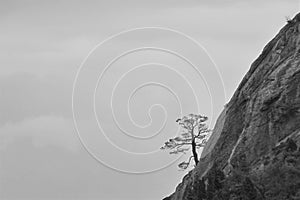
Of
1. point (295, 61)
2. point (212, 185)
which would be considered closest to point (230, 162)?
point (212, 185)

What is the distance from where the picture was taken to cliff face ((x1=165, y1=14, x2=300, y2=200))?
5662 cm

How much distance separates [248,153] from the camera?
6197cm

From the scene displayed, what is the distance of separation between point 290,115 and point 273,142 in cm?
269

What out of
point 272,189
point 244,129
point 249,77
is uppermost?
point 249,77

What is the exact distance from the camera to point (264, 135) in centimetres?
6153

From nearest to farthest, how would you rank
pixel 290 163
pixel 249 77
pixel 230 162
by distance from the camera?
pixel 290 163 → pixel 230 162 → pixel 249 77

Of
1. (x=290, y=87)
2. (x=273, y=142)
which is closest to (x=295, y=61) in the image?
(x=290, y=87)

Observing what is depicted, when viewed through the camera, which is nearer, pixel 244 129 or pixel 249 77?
pixel 244 129

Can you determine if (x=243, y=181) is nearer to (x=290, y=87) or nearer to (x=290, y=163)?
(x=290, y=163)

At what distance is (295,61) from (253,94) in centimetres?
618

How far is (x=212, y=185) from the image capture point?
63.8 m

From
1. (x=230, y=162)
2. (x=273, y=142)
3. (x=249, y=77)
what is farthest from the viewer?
(x=249, y=77)

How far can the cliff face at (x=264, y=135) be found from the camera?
56.6m

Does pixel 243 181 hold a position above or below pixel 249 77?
below
